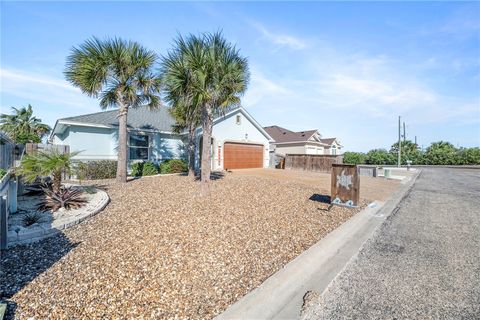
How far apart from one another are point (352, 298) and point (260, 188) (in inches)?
275

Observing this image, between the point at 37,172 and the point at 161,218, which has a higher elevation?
the point at 37,172

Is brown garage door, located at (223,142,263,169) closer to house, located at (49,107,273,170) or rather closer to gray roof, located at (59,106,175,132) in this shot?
house, located at (49,107,273,170)

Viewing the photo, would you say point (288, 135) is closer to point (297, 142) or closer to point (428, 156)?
point (297, 142)

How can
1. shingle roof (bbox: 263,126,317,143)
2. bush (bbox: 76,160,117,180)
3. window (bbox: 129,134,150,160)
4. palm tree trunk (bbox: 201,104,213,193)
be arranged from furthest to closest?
1. shingle roof (bbox: 263,126,317,143)
2. window (bbox: 129,134,150,160)
3. bush (bbox: 76,160,117,180)
4. palm tree trunk (bbox: 201,104,213,193)

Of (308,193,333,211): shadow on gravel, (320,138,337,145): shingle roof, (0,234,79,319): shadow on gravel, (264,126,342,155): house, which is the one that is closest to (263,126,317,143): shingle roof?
(264,126,342,155): house

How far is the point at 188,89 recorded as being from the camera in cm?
828

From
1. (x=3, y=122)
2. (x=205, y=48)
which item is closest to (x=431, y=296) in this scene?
(x=205, y=48)

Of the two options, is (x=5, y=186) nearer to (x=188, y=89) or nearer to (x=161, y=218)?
(x=161, y=218)

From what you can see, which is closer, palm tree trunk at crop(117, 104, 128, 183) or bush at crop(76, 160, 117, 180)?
palm tree trunk at crop(117, 104, 128, 183)

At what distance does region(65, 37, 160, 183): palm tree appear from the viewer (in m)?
9.89

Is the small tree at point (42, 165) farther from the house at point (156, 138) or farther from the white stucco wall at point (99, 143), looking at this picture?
the house at point (156, 138)

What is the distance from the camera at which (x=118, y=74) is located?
10.5m

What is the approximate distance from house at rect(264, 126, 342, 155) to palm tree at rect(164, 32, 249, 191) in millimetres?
22395

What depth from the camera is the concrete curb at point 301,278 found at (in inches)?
115
